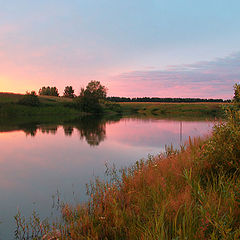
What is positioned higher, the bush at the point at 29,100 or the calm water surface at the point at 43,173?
the bush at the point at 29,100

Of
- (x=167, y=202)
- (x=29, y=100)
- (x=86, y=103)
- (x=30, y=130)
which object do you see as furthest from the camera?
(x=86, y=103)

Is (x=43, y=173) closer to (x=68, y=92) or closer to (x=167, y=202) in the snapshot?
(x=167, y=202)

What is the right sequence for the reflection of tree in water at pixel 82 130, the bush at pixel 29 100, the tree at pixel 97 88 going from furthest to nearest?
the tree at pixel 97 88, the bush at pixel 29 100, the reflection of tree in water at pixel 82 130

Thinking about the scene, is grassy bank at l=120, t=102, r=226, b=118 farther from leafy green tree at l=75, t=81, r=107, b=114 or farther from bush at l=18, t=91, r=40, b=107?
bush at l=18, t=91, r=40, b=107

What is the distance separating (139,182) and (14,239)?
15.1 feet

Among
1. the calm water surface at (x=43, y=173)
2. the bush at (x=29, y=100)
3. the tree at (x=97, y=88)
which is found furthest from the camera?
the tree at (x=97, y=88)

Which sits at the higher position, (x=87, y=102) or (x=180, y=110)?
(x=87, y=102)

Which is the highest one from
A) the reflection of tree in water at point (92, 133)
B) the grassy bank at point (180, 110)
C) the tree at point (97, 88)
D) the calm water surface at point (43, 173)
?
the tree at point (97, 88)

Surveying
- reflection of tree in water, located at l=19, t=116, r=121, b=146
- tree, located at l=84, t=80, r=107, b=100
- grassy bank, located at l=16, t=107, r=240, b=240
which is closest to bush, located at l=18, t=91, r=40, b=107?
reflection of tree in water, located at l=19, t=116, r=121, b=146

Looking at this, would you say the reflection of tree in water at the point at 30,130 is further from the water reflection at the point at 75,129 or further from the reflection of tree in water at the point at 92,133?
the reflection of tree in water at the point at 92,133

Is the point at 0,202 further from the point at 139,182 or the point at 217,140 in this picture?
the point at 217,140

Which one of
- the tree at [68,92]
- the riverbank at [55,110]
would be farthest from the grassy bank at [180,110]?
the tree at [68,92]

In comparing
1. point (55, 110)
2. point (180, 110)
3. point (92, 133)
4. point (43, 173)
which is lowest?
point (43, 173)

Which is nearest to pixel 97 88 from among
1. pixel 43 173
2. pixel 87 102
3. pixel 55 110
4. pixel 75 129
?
pixel 87 102
